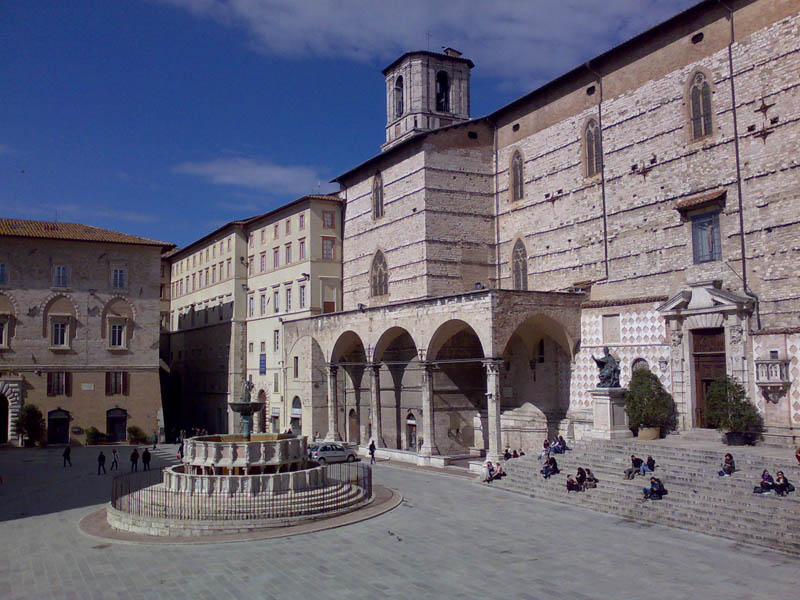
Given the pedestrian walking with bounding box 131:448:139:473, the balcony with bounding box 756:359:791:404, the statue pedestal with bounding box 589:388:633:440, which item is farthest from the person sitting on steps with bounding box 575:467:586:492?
the pedestrian walking with bounding box 131:448:139:473

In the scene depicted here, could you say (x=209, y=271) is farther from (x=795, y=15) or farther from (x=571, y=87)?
(x=795, y=15)

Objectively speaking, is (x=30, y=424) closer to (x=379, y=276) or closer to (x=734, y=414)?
(x=379, y=276)

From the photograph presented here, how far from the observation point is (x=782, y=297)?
2303 cm

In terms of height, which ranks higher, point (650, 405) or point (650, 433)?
point (650, 405)

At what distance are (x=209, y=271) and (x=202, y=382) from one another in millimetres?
9058

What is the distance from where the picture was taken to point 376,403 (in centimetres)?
3641

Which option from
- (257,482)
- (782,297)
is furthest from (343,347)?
(782,297)

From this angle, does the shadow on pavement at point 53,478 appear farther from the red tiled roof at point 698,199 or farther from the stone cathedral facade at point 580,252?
the red tiled roof at point 698,199

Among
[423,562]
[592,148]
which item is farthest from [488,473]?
[592,148]

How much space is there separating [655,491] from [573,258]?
1404cm

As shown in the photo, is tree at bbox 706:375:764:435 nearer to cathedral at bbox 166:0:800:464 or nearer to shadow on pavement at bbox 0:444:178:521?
cathedral at bbox 166:0:800:464

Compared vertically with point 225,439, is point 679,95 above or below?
above

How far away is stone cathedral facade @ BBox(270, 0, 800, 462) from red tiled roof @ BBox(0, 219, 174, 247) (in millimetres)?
13089

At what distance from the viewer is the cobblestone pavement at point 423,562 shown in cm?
1356
